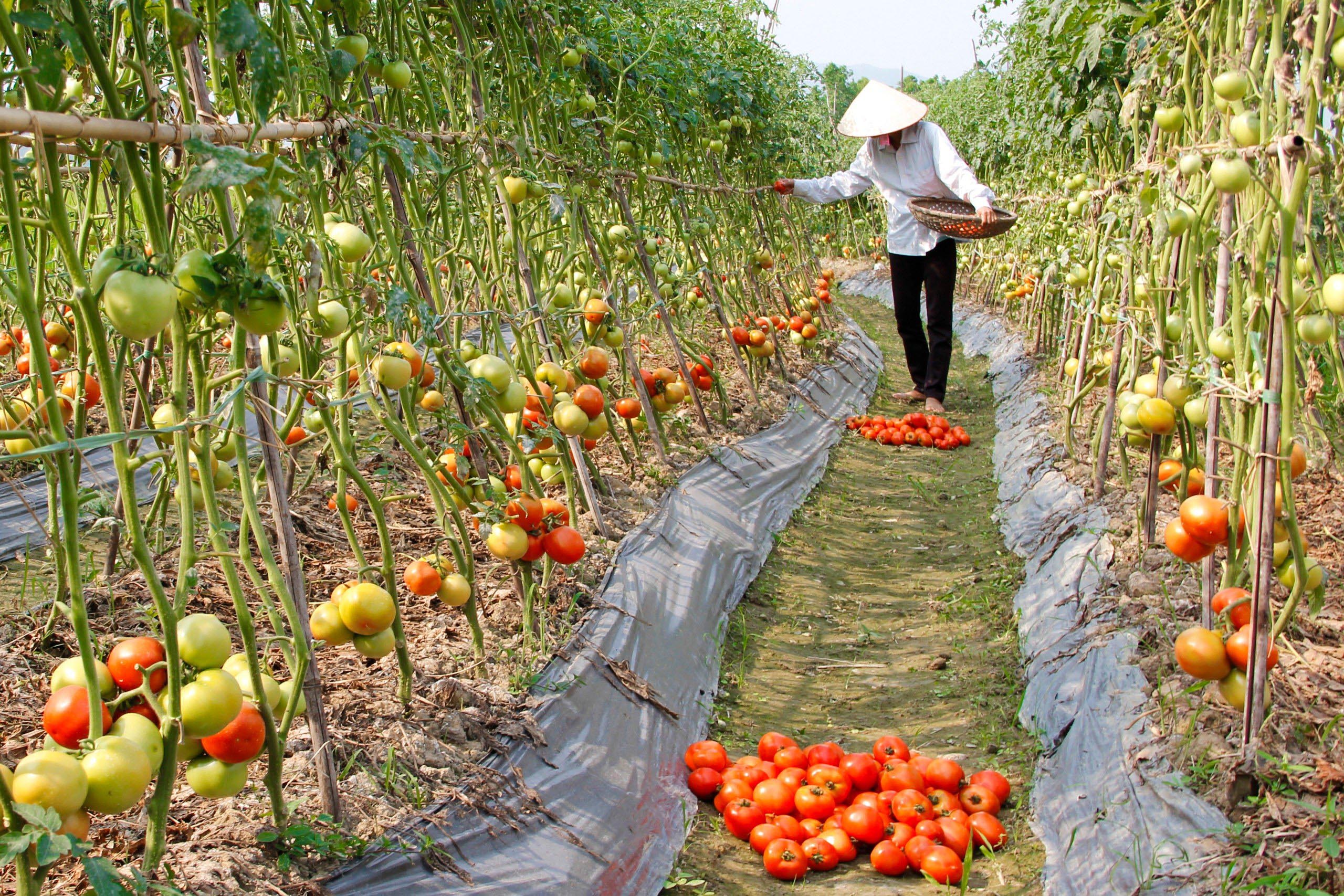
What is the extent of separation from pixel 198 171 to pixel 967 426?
5444 mm

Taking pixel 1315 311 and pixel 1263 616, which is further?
pixel 1315 311

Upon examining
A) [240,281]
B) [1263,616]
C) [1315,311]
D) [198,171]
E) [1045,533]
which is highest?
[198,171]

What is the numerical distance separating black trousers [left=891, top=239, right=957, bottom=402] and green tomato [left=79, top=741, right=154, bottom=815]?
513 centimetres

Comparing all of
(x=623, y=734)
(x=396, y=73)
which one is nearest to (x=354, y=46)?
(x=396, y=73)

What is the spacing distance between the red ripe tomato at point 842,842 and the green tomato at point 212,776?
1.26 metres

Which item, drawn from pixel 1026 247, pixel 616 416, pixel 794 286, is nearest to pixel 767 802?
pixel 616 416

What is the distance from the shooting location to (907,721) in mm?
2658

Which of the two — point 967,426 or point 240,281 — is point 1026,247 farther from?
point 240,281

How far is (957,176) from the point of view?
17.6 feet

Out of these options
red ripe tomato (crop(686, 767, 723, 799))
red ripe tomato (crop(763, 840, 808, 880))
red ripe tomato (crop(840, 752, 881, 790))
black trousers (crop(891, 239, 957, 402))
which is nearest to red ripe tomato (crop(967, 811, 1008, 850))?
red ripe tomato (crop(840, 752, 881, 790))

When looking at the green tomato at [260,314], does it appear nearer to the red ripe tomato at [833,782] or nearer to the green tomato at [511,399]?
the green tomato at [511,399]

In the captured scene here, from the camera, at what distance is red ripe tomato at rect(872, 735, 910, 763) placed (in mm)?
2305

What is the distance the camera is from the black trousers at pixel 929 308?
5.75 meters

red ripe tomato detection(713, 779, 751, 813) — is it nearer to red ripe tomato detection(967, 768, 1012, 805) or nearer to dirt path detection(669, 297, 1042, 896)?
dirt path detection(669, 297, 1042, 896)
